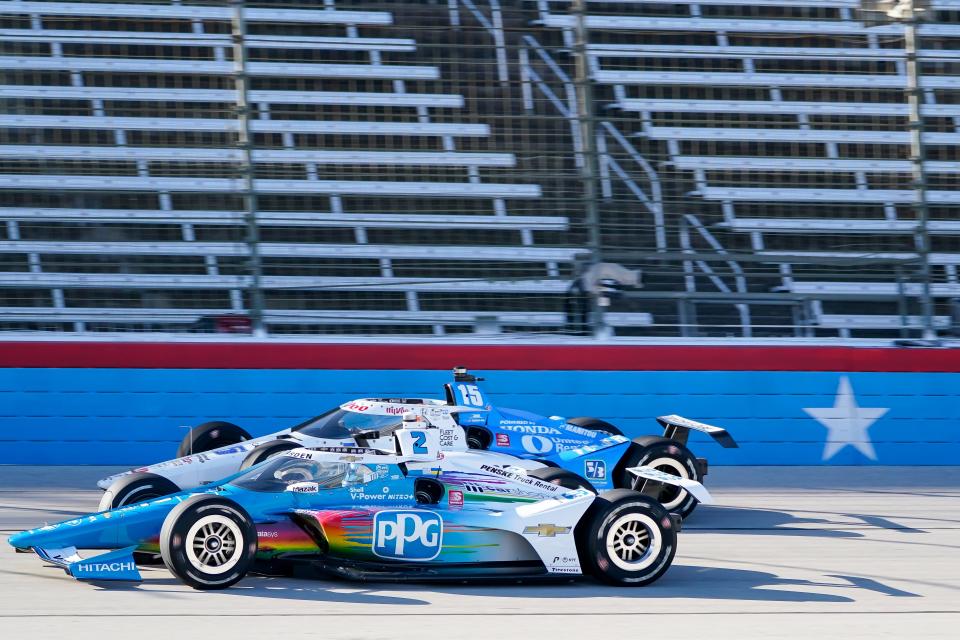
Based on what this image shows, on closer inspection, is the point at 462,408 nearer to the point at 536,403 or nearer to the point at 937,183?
the point at 536,403

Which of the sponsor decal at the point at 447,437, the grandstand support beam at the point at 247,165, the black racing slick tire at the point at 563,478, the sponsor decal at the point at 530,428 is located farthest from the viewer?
the grandstand support beam at the point at 247,165

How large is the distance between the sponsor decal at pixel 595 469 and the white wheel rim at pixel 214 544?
348cm

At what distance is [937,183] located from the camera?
42.1 feet

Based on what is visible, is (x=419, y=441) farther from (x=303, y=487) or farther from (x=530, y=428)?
(x=530, y=428)

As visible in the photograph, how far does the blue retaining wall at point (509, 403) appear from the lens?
10859 millimetres

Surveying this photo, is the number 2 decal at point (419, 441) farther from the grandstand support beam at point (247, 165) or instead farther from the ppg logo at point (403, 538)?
the grandstand support beam at point (247, 165)

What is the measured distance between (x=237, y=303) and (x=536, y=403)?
2.83 m

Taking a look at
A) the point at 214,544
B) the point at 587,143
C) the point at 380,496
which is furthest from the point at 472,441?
the point at 587,143

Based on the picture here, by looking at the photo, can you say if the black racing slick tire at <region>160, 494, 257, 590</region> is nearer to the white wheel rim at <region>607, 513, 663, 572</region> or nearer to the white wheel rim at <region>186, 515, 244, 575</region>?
the white wheel rim at <region>186, 515, 244, 575</region>

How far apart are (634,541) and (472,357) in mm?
4972

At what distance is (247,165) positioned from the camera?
460 inches

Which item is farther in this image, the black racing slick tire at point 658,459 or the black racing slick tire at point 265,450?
the black racing slick tire at point 658,459

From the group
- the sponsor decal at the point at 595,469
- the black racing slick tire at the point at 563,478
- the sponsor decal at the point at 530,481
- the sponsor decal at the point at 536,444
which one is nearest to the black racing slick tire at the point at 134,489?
the sponsor decal at the point at 530,481

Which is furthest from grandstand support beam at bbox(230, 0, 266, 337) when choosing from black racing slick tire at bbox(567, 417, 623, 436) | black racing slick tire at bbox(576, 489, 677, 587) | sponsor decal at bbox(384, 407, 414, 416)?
black racing slick tire at bbox(576, 489, 677, 587)
